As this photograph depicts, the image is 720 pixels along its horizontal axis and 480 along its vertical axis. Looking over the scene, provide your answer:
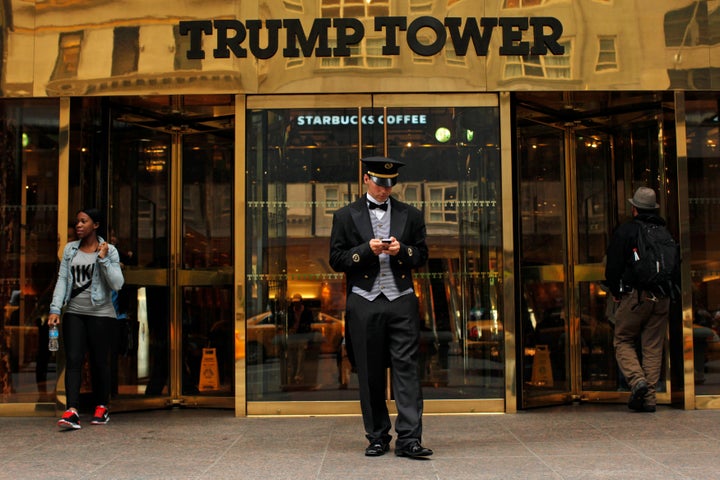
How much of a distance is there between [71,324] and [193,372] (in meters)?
1.74

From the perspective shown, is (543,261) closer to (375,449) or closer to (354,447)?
(354,447)

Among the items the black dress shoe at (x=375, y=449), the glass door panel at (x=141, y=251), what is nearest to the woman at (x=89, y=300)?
the glass door panel at (x=141, y=251)

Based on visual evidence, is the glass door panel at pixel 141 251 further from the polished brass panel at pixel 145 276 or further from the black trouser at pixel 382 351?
the black trouser at pixel 382 351

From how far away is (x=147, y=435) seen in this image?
702 cm

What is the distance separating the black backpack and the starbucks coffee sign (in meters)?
1.84

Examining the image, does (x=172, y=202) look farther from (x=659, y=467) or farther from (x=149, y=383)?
(x=659, y=467)

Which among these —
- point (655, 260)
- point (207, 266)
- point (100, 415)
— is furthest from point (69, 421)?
point (655, 260)

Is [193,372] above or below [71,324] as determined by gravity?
below

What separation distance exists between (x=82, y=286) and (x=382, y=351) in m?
2.96

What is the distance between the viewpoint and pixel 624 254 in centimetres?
800

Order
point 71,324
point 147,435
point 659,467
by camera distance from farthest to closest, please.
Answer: point 71,324
point 147,435
point 659,467

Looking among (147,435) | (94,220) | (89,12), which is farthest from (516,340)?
(89,12)

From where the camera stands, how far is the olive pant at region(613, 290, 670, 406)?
791cm

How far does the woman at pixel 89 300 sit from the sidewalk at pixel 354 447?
1.49 feet
